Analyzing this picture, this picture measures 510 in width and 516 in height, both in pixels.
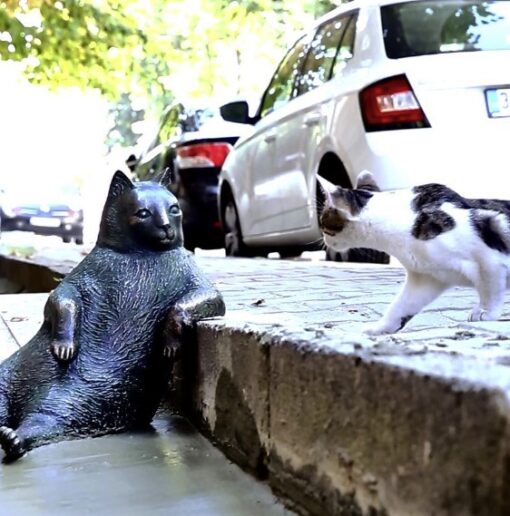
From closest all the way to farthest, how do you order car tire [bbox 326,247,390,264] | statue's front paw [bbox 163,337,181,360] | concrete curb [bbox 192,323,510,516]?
concrete curb [bbox 192,323,510,516] < statue's front paw [bbox 163,337,181,360] < car tire [bbox 326,247,390,264]

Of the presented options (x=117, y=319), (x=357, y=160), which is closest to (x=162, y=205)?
(x=117, y=319)

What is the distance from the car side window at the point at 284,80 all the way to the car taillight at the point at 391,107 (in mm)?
1785

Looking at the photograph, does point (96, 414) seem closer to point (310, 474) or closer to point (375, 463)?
point (310, 474)

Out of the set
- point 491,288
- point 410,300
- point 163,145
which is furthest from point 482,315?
point 163,145

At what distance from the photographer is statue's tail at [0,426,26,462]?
2.23 metres

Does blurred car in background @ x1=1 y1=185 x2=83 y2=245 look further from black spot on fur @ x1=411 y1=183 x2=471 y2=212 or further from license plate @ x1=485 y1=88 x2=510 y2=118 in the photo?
black spot on fur @ x1=411 y1=183 x2=471 y2=212

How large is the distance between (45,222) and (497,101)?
18.0 meters

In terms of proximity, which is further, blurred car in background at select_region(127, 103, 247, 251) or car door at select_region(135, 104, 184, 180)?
car door at select_region(135, 104, 184, 180)

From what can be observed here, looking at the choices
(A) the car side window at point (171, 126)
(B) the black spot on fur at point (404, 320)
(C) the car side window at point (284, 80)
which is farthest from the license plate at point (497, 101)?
(A) the car side window at point (171, 126)

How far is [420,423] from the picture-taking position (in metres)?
1.38

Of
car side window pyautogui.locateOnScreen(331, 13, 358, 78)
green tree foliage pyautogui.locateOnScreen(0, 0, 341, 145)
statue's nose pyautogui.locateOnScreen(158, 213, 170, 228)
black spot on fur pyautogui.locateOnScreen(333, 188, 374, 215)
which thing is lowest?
statue's nose pyautogui.locateOnScreen(158, 213, 170, 228)

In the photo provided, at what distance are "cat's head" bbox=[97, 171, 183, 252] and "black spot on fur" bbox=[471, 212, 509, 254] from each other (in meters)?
1.08

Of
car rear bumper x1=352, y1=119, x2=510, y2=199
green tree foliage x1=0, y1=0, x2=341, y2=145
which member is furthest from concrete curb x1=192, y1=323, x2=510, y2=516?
green tree foliage x1=0, y1=0, x2=341, y2=145

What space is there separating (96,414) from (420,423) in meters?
1.29
